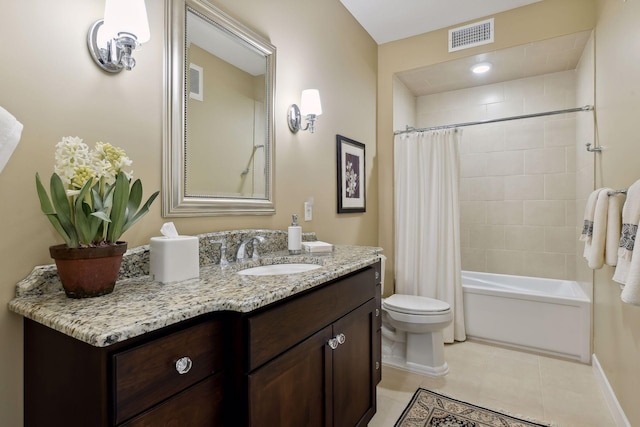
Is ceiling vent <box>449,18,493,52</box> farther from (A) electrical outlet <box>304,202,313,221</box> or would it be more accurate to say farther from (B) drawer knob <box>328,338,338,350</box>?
(B) drawer knob <box>328,338,338,350</box>

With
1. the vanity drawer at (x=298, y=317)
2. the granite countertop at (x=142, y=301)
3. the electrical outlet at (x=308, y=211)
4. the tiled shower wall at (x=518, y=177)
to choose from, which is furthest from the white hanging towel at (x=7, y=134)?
the tiled shower wall at (x=518, y=177)

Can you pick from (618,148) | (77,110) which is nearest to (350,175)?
(618,148)

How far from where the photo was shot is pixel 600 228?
1.63 meters

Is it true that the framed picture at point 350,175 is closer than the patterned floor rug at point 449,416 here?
No

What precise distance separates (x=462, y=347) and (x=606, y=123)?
6.10 feet

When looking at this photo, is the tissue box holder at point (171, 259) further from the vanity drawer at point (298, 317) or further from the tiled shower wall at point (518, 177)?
the tiled shower wall at point (518, 177)

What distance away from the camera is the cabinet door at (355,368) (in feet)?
4.57

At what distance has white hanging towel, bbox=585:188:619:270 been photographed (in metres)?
1.62

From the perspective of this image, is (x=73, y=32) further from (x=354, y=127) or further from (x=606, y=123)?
(x=606, y=123)

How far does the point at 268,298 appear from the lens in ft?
3.20

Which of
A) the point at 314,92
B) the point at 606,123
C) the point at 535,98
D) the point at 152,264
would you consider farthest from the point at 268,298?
the point at 535,98

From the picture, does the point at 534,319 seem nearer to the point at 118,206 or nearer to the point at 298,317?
the point at 298,317

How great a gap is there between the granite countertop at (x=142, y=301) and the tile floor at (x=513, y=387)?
1199 millimetres

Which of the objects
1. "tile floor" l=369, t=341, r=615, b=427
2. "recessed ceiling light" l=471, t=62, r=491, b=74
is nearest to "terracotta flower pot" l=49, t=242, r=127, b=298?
"tile floor" l=369, t=341, r=615, b=427
